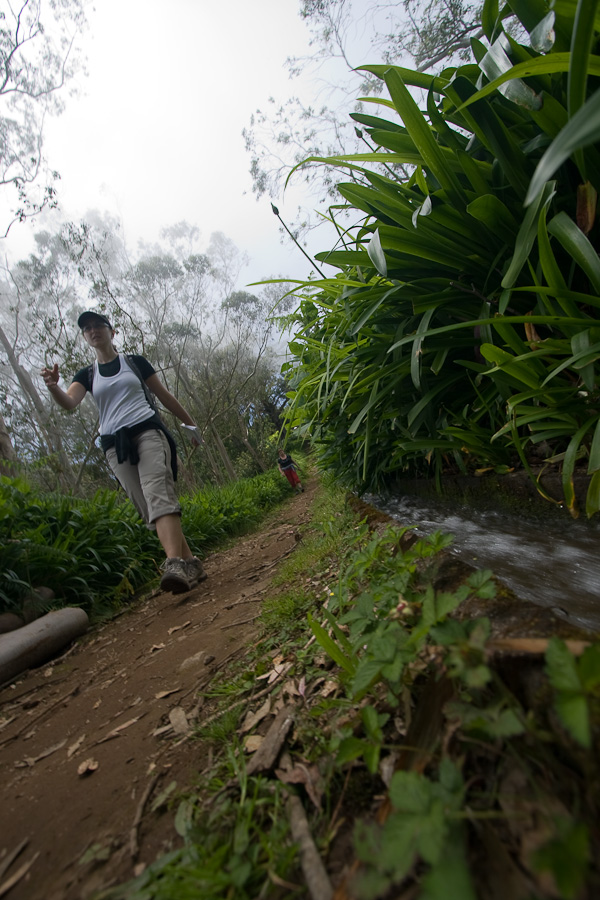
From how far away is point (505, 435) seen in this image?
1.41 meters

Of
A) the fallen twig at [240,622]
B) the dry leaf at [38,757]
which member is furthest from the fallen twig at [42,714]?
the fallen twig at [240,622]

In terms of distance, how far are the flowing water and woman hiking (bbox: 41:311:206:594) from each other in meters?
1.58

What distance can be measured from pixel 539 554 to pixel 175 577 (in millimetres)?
1881

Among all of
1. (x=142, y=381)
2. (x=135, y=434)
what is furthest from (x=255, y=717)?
(x=142, y=381)

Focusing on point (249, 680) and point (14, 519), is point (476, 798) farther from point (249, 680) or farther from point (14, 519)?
point (14, 519)

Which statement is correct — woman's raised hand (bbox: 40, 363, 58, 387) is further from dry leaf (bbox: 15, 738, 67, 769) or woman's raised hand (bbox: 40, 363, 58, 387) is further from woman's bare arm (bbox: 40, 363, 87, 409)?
dry leaf (bbox: 15, 738, 67, 769)

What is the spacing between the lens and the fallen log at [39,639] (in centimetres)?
189

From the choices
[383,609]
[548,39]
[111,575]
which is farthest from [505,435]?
[111,575]

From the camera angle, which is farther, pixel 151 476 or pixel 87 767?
pixel 151 476

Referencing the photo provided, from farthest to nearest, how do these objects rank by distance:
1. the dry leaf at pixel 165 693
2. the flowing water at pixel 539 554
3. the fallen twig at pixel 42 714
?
1. the fallen twig at pixel 42 714
2. the dry leaf at pixel 165 693
3. the flowing water at pixel 539 554

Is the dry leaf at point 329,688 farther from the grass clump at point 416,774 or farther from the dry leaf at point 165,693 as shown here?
the dry leaf at point 165,693

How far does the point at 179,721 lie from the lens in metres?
1.05

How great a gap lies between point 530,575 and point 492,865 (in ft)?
2.35

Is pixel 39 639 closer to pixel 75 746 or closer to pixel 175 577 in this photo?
pixel 175 577
